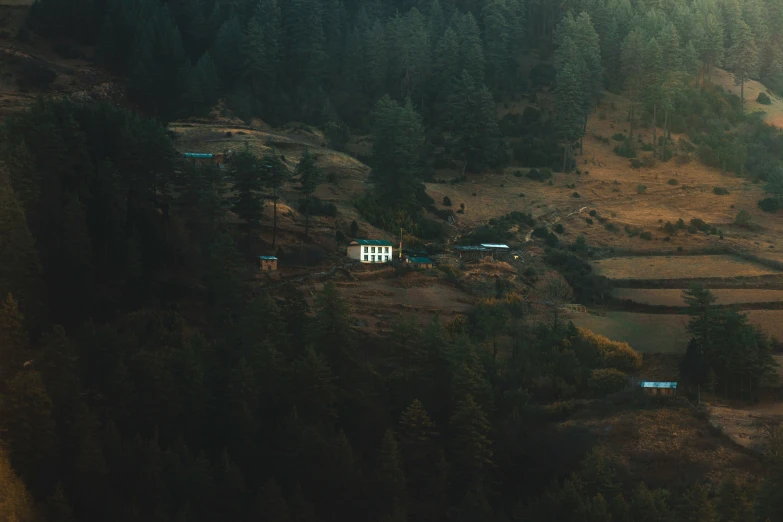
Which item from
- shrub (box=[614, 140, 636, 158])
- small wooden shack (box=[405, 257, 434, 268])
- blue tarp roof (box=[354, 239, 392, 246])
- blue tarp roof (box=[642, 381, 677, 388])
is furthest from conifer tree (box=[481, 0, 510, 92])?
blue tarp roof (box=[642, 381, 677, 388])

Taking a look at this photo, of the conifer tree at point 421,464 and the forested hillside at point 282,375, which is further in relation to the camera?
the conifer tree at point 421,464

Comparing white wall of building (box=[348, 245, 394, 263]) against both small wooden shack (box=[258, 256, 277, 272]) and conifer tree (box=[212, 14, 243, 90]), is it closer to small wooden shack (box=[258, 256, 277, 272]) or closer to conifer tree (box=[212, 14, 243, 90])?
small wooden shack (box=[258, 256, 277, 272])

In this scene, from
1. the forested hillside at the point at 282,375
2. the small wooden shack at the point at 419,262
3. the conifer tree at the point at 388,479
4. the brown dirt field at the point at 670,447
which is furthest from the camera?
the small wooden shack at the point at 419,262

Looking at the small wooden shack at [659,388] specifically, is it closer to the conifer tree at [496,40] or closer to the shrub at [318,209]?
the shrub at [318,209]

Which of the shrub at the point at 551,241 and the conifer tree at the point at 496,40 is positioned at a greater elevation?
the conifer tree at the point at 496,40

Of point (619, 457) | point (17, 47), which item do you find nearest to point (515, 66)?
point (17, 47)

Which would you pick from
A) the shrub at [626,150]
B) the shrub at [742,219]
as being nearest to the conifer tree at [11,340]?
the shrub at [742,219]
